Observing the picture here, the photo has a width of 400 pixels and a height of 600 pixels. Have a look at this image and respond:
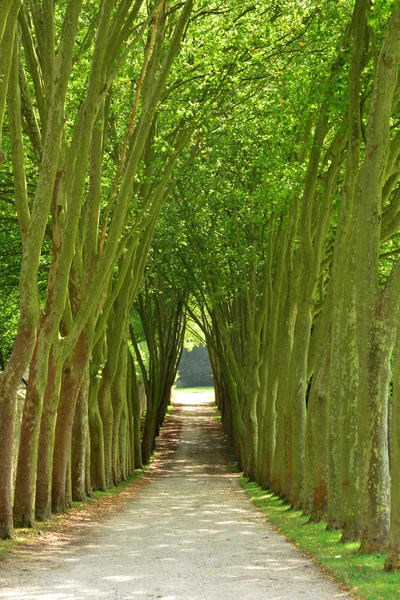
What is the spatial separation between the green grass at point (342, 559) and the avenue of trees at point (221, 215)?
0.30 m

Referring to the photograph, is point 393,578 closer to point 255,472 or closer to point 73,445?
point 73,445

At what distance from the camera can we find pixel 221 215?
89.2 feet

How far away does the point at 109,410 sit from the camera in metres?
25.2

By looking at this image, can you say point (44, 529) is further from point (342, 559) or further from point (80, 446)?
point (80, 446)

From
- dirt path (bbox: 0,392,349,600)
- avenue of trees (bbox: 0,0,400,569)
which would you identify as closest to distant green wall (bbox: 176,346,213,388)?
avenue of trees (bbox: 0,0,400,569)

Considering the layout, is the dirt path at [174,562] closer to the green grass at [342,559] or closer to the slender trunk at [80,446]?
the green grass at [342,559]

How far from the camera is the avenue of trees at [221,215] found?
1117 centimetres

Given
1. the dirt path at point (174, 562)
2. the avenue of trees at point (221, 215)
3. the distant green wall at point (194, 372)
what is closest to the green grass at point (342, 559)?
the dirt path at point (174, 562)

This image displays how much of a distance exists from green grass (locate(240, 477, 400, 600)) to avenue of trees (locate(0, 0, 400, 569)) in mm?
305

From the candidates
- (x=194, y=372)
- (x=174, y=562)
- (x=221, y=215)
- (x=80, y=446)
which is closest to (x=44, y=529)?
(x=174, y=562)

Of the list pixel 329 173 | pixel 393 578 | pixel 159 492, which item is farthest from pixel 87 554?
pixel 159 492

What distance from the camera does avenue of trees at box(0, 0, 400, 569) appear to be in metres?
11.2

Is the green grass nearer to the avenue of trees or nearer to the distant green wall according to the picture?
the avenue of trees

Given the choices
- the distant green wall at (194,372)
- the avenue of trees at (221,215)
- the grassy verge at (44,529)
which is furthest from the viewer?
the distant green wall at (194,372)
